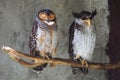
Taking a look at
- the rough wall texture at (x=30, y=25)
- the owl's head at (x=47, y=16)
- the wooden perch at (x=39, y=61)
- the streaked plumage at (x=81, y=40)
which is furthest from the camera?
the rough wall texture at (x=30, y=25)

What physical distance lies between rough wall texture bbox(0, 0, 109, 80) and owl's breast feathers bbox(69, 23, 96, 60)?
22cm

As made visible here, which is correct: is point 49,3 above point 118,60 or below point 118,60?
above

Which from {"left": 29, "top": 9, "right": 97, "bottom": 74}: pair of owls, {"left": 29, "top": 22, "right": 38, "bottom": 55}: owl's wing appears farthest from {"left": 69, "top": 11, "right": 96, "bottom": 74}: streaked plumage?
{"left": 29, "top": 22, "right": 38, "bottom": 55}: owl's wing

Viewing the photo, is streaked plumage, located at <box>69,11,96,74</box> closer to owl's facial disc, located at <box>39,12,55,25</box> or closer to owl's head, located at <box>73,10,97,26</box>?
owl's head, located at <box>73,10,97,26</box>

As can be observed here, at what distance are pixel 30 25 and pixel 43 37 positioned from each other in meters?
0.27

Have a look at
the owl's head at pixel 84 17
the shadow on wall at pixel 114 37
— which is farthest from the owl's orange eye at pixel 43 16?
the shadow on wall at pixel 114 37

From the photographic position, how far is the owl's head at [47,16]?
3369 millimetres

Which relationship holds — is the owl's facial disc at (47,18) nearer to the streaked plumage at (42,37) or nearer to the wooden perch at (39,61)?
the streaked plumage at (42,37)

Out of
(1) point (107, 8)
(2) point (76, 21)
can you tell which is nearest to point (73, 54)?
(2) point (76, 21)

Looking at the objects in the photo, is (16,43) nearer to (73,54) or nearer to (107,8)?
(73,54)

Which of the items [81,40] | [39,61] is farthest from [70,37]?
[39,61]

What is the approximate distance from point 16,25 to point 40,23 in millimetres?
280

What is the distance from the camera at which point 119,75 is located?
3.64 meters

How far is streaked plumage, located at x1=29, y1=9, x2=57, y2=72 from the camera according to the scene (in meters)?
3.42
